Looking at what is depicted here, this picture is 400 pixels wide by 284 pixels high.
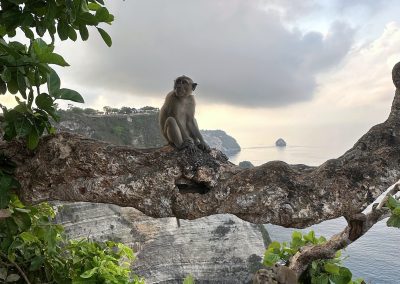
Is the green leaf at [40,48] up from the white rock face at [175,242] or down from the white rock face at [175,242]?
up

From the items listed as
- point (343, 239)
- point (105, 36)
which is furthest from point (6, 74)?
point (343, 239)

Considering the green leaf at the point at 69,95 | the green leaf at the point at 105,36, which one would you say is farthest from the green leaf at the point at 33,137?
the green leaf at the point at 105,36

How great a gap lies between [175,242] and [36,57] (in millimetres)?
31505

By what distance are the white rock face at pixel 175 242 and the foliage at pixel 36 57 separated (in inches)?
999

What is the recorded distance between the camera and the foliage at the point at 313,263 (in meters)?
4.38

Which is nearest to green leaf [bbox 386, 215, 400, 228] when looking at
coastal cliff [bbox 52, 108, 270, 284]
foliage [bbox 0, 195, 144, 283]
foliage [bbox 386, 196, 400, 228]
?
foliage [bbox 386, 196, 400, 228]

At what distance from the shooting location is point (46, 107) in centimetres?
293

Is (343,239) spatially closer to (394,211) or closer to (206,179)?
(394,211)

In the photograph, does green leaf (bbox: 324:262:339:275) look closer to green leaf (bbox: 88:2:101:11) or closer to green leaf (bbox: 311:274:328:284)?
green leaf (bbox: 311:274:328:284)

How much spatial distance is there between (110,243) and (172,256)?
90.7 ft

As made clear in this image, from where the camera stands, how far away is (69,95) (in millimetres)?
2789

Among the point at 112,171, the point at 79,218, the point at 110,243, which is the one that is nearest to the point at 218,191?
the point at 112,171

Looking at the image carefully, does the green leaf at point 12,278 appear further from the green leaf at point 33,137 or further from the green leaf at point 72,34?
the green leaf at point 72,34

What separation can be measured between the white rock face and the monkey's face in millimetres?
22047
